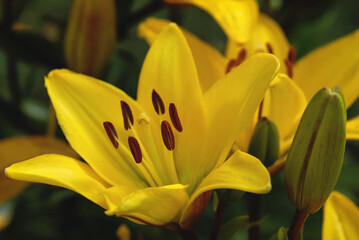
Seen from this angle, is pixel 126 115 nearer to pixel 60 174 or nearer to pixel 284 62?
pixel 60 174

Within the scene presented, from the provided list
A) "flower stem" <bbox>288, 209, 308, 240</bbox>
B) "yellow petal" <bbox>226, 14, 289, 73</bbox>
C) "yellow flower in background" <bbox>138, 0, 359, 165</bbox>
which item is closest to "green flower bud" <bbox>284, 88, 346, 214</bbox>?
"flower stem" <bbox>288, 209, 308, 240</bbox>

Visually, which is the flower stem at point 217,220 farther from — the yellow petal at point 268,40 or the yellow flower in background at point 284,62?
the yellow petal at point 268,40

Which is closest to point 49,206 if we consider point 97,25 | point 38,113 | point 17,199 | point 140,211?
point 17,199

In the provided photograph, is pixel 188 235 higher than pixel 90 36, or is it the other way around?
pixel 90 36

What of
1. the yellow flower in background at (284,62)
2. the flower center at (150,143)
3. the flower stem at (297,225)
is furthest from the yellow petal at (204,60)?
the flower stem at (297,225)

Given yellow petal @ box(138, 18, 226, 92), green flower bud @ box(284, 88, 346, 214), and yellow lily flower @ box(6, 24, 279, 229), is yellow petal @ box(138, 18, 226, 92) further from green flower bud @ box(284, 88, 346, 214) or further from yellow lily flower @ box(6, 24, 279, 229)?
green flower bud @ box(284, 88, 346, 214)

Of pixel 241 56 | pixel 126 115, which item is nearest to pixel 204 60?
pixel 241 56

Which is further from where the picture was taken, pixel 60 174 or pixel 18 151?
pixel 18 151
